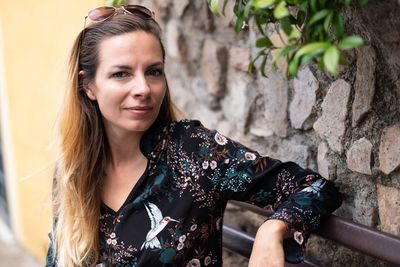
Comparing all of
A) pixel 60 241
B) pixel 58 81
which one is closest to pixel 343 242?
pixel 60 241

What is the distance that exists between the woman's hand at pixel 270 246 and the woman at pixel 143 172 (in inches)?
0.9

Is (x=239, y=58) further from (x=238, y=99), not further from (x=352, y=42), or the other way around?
(x=352, y=42)

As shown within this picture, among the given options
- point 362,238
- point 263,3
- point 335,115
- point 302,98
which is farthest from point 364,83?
point 263,3

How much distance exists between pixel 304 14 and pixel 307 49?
308 millimetres

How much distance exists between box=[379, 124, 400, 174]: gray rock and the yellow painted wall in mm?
1656

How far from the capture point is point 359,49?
1.78 metres

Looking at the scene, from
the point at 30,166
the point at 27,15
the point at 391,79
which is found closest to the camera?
the point at 391,79

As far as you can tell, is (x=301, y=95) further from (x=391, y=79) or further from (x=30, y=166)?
(x=30, y=166)

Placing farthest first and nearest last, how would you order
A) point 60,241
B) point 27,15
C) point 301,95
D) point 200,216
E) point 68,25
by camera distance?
point 27,15, point 68,25, point 60,241, point 301,95, point 200,216

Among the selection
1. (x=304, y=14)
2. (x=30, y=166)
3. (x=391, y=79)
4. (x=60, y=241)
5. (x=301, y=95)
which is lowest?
(x=30, y=166)

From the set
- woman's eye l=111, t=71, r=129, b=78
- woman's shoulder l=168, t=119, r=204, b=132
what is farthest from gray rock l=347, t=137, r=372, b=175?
woman's eye l=111, t=71, r=129, b=78

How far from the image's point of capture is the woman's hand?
160 cm

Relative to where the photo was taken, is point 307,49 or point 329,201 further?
point 329,201

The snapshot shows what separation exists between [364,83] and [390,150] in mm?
189
